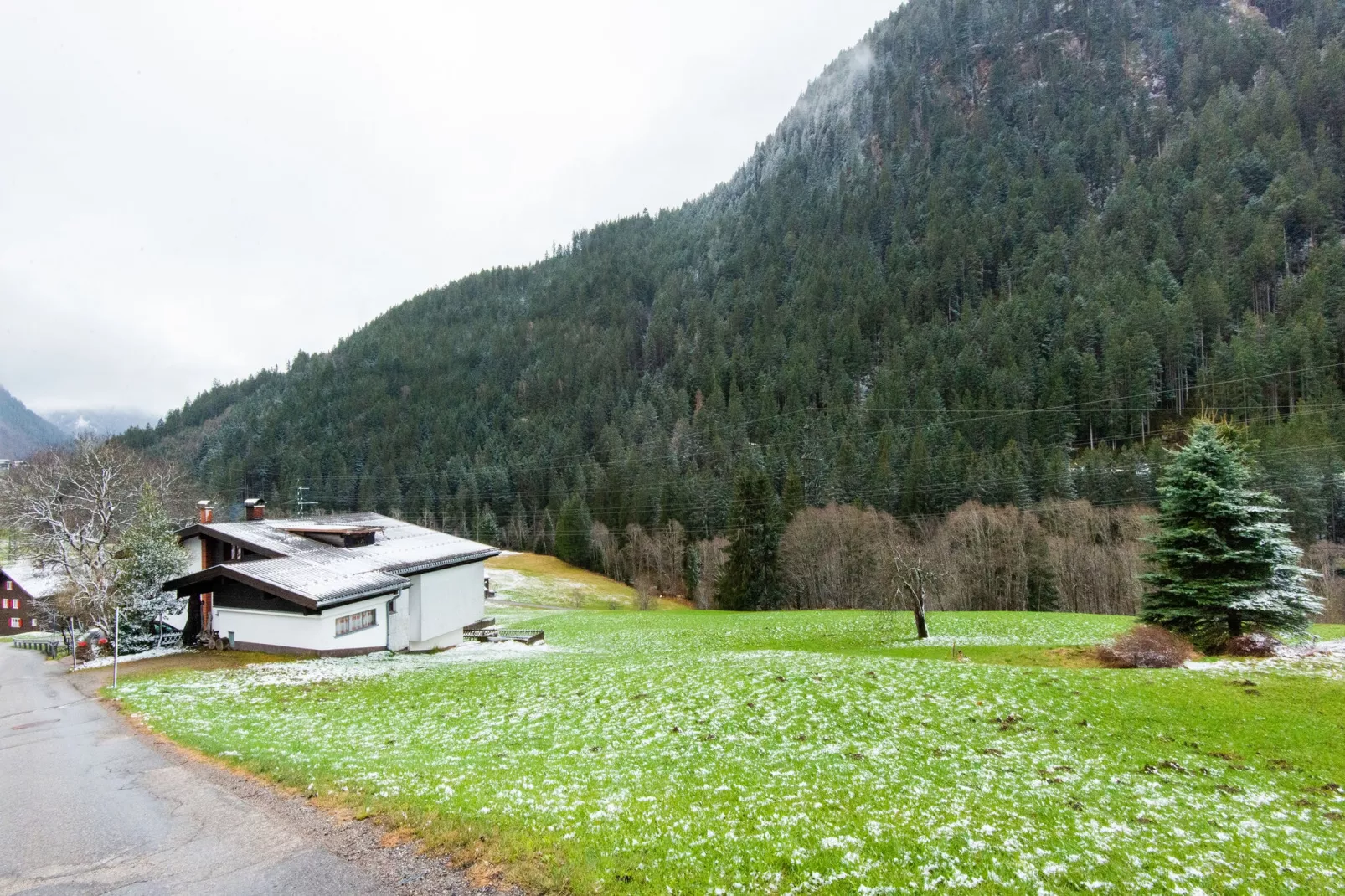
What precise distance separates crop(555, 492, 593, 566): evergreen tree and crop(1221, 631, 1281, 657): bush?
293 feet

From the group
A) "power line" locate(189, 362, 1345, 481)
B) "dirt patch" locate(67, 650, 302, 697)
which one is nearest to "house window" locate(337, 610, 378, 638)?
"dirt patch" locate(67, 650, 302, 697)

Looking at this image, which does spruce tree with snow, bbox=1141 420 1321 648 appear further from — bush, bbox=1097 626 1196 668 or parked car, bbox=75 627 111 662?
parked car, bbox=75 627 111 662

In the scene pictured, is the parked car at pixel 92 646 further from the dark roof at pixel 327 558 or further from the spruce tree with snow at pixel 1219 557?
the spruce tree with snow at pixel 1219 557

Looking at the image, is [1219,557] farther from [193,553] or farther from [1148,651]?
[193,553]

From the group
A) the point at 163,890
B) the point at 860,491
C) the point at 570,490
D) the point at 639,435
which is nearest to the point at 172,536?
the point at 163,890

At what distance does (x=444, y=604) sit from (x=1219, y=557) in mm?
39032

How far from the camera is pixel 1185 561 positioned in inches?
985

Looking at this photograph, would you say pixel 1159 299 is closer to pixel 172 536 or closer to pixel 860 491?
pixel 860 491

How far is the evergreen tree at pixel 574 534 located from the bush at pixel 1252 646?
89433 mm

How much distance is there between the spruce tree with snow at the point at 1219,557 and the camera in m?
23.6

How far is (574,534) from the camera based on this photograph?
107188mm

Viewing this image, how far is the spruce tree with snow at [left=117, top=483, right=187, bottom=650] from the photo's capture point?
32281 millimetres

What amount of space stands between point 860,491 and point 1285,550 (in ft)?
207

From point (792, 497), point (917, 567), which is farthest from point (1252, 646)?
point (792, 497)
